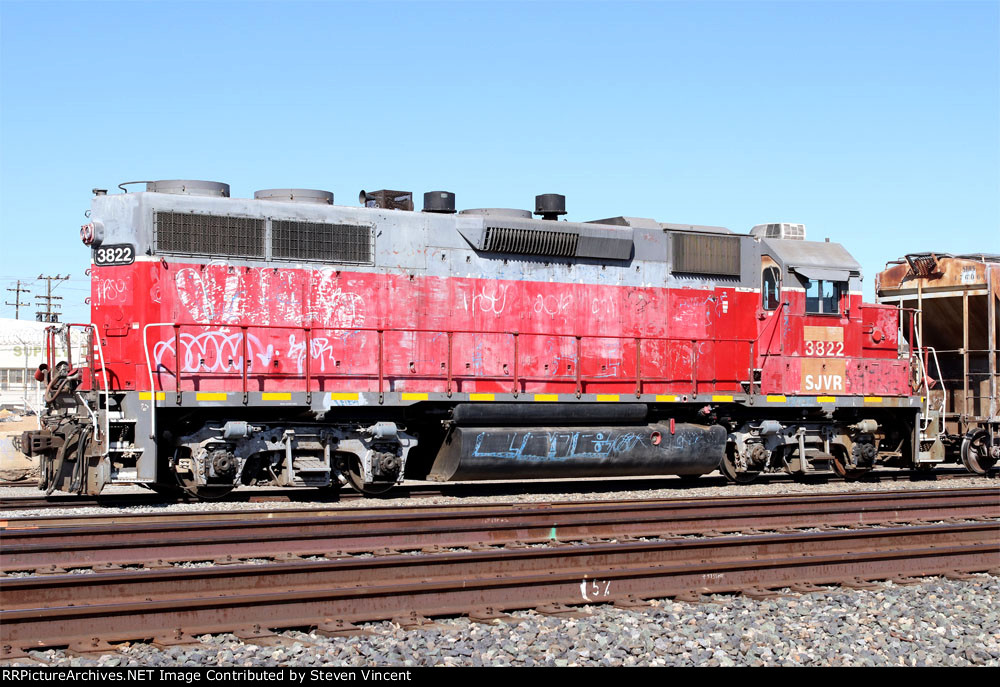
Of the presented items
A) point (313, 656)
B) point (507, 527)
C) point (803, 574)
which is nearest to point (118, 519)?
point (507, 527)

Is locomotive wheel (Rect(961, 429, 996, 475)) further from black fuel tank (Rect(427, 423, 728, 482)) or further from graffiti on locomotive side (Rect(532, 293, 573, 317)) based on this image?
graffiti on locomotive side (Rect(532, 293, 573, 317))

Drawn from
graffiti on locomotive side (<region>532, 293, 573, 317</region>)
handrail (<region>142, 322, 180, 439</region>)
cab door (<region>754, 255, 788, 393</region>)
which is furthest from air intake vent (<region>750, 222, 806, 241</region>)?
handrail (<region>142, 322, 180, 439</region>)

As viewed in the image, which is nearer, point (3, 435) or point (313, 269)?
point (313, 269)

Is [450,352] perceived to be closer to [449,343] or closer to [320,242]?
[449,343]

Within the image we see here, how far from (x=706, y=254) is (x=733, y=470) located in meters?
3.59

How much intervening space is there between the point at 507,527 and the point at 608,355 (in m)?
6.08

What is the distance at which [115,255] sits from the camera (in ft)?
43.2

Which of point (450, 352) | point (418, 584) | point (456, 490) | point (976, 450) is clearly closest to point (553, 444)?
point (456, 490)

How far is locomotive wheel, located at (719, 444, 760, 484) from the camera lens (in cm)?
1650

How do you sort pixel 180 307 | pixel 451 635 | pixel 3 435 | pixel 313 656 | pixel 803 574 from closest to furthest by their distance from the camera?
1. pixel 313 656
2. pixel 451 635
3. pixel 803 574
4. pixel 180 307
5. pixel 3 435

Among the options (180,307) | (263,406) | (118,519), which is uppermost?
(180,307)

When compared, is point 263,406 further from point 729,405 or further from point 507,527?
point 729,405

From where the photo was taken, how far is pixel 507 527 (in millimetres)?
10094

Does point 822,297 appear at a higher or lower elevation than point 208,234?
lower
